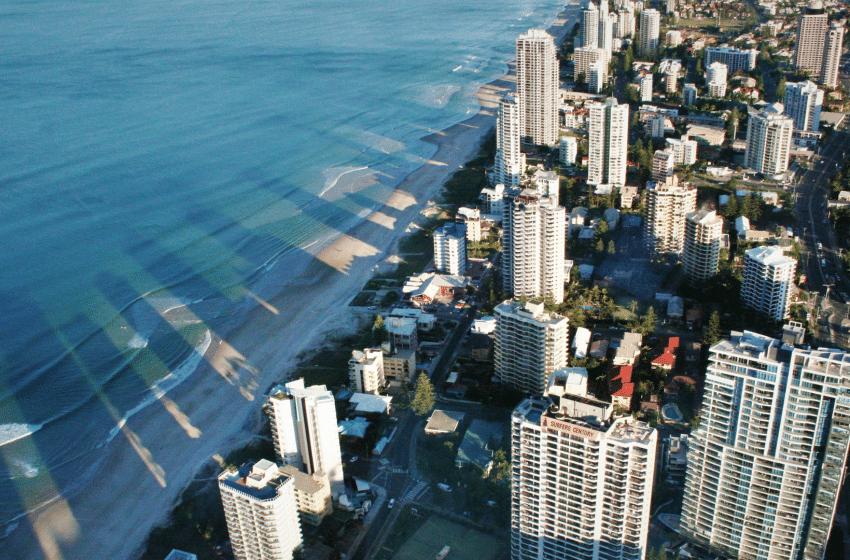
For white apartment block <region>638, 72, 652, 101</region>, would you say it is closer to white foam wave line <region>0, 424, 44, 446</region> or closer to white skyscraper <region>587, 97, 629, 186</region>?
white skyscraper <region>587, 97, 629, 186</region>

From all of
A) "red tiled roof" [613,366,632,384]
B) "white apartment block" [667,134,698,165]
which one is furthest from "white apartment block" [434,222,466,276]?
"white apartment block" [667,134,698,165]

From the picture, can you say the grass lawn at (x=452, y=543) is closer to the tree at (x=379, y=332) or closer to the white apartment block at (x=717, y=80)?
the tree at (x=379, y=332)

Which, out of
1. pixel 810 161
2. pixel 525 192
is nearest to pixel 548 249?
pixel 525 192

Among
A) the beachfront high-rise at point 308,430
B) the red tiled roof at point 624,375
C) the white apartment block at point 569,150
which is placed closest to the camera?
the beachfront high-rise at point 308,430

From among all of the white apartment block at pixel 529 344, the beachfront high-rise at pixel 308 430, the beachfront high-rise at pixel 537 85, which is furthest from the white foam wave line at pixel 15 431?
the beachfront high-rise at pixel 537 85

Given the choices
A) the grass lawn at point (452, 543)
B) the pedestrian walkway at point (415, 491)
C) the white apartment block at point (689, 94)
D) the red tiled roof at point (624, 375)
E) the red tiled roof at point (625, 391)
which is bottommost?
the grass lawn at point (452, 543)

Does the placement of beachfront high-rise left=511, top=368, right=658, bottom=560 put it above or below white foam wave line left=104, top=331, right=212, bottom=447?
above

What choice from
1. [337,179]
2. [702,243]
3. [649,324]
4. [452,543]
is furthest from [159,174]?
[452,543]

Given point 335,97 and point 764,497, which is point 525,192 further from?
point 335,97

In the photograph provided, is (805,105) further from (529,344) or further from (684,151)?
(529,344)
